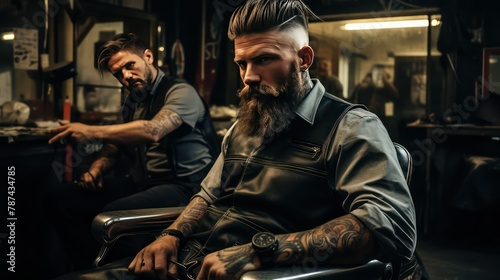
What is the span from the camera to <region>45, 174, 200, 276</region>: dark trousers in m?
2.82

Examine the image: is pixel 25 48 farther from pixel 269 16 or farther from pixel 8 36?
pixel 269 16

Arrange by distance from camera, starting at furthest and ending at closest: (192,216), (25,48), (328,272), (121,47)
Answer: (25,48) < (121,47) < (192,216) < (328,272)

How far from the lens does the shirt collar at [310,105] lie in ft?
5.60

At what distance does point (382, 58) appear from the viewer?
22.3ft

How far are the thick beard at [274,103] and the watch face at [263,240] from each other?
1.26 feet

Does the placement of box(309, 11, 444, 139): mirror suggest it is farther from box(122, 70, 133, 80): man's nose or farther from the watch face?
the watch face

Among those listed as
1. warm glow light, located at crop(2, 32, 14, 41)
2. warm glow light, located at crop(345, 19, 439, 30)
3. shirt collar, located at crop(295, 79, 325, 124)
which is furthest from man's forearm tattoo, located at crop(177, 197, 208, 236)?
warm glow light, located at crop(345, 19, 439, 30)

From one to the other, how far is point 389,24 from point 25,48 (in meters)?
4.10

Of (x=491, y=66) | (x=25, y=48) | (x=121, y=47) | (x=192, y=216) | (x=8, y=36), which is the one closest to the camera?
(x=192, y=216)

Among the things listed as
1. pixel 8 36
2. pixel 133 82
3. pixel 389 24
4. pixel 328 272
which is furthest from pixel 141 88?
pixel 389 24

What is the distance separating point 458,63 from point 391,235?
539 centimetres

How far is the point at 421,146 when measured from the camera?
5.96 m

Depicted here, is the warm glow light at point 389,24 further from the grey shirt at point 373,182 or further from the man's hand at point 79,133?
the grey shirt at point 373,182

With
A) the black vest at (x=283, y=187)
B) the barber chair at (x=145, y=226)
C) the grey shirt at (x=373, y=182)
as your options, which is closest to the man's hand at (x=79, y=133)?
the barber chair at (x=145, y=226)
